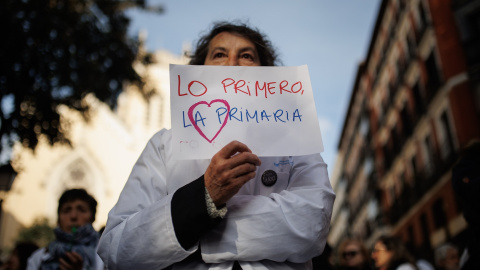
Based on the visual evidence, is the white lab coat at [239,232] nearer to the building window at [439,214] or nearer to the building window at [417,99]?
the building window at [439,214]

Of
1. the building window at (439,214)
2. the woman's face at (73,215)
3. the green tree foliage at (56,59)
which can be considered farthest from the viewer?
the building window at (439,214)

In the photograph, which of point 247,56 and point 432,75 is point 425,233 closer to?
point 432,75

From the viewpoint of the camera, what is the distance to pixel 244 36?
6.92ft

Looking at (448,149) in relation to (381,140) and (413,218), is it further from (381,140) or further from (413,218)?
(381,140)

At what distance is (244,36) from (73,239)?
6.32 feet

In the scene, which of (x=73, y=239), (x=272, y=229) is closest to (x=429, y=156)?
(x=73, y=239)

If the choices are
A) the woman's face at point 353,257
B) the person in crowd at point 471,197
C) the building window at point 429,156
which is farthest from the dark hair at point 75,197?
the building window at point 429,156

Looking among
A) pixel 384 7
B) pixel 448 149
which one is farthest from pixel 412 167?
pixel 384 7

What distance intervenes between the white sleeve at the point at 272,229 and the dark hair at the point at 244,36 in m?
0.90

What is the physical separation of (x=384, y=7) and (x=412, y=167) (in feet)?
30.8

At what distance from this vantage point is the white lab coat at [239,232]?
4.61ft

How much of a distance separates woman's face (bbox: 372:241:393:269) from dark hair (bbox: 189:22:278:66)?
2910 mm

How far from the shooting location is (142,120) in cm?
4100

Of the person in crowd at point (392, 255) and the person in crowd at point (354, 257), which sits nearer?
the person in crowd at point (392, 255)
